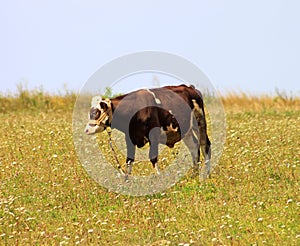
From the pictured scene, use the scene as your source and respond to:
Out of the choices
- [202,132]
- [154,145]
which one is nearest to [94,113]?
[154,145]

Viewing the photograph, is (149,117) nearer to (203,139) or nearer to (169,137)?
(169,137)

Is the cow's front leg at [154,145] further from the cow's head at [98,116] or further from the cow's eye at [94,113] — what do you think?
the cow's eye at [94,113]

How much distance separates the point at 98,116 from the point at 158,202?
2.35 m

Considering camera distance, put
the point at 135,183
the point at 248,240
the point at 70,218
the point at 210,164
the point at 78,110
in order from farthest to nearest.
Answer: the point at 78,110 → the point at 210,164 → the point at 135,183 → the point at 70,218 → the point at 248,240

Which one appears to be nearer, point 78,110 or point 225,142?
point 225,142

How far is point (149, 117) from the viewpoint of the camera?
15031 mm

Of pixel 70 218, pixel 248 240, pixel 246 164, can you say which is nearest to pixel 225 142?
pixel 246 164

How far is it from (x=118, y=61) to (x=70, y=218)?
355 cm

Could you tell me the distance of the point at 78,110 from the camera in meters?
28.5

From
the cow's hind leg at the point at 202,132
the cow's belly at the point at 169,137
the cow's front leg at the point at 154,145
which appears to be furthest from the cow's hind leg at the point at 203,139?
the cow's front leg at the point at 154,145

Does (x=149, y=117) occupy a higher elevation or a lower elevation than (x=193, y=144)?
higher

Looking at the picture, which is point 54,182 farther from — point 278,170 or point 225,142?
point 225,142

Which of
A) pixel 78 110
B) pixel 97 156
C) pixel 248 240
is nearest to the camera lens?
pixel 248 240

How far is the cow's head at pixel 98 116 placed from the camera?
14.7m
